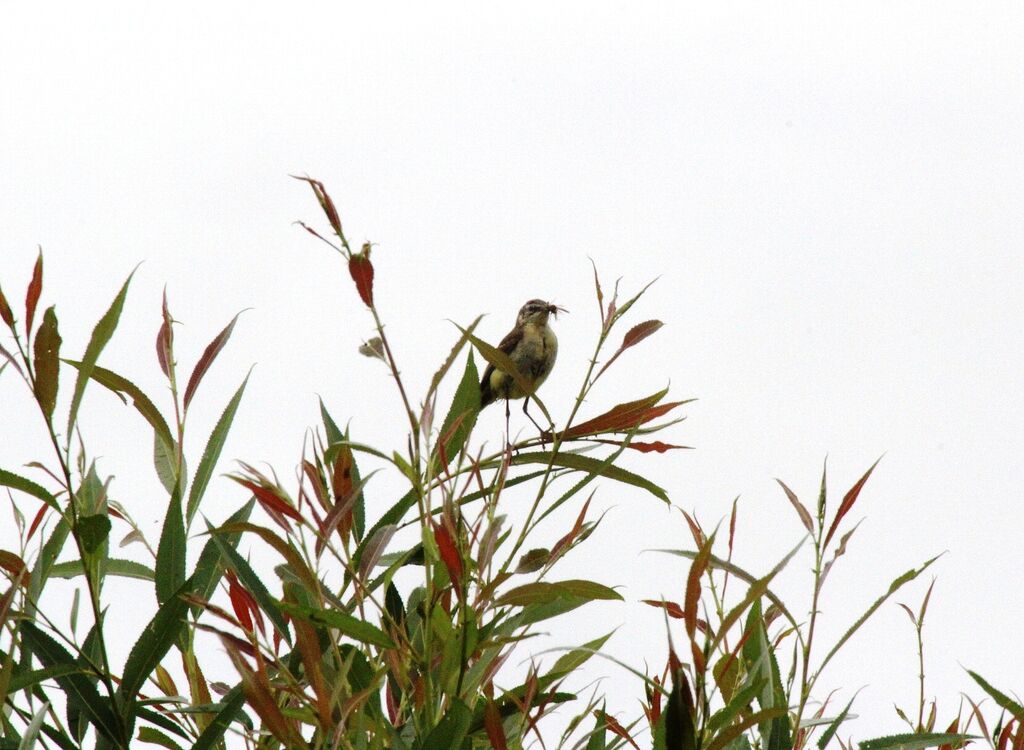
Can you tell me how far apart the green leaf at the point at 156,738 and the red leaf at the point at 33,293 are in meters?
0.85

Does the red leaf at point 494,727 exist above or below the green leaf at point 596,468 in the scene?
below

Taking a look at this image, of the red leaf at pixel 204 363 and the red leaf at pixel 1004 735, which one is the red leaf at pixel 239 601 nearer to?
the red leaf at pixel 204 363

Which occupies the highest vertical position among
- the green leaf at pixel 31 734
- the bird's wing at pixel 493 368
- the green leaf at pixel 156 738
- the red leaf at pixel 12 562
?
the bird's wing at pixel 493 368

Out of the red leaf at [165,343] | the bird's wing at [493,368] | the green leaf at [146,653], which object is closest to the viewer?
Answer: the green leaf at [146,653]

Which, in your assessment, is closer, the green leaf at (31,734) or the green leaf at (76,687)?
the green leaf at (31,734)

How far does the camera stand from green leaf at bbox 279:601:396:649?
1994mm

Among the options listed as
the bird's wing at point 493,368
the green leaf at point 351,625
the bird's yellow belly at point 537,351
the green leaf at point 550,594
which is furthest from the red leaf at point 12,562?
the bird's yellow belly at point 537,351

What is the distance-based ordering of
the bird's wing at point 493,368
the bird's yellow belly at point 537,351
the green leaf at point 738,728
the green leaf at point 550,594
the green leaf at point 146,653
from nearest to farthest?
the green leaf at point 738,728 → the green leaf at point 550,594 → the green leaf at point 146,653 → the bird's wing at point 493,368 → the bird's yellow belly at point 537,351

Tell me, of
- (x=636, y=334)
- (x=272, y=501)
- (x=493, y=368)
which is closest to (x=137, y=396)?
(x=272, y=501)

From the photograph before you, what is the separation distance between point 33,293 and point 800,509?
1.37m

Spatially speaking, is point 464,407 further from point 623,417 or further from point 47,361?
point 47,361

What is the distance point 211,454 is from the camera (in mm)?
2627

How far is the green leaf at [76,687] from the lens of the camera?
2178mm

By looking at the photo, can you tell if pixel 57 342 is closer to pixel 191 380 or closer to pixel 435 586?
pixel 191 380
